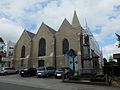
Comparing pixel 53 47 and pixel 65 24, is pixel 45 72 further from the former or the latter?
pixel 65 24

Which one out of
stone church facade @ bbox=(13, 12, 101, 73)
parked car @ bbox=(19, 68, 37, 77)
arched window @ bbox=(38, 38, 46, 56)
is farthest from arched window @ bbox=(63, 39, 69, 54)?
parked car @ bbox=(19, 68, 37, 77)

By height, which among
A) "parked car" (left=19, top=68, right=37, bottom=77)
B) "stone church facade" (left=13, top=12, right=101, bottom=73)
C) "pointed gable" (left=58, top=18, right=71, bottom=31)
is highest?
"pointed gable" (left=58, top=18, right=71, bottom=31)

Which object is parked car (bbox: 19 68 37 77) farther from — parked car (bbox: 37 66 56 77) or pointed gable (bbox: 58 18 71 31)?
pointed gable (bbox: 58 18 71 31)

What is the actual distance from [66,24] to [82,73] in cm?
2234

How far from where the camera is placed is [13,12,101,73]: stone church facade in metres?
43.0

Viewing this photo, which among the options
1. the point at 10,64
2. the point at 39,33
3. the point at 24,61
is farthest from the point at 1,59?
the point at 39,33

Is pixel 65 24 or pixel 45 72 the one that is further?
pixel 65 24

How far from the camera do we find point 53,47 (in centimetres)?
4538

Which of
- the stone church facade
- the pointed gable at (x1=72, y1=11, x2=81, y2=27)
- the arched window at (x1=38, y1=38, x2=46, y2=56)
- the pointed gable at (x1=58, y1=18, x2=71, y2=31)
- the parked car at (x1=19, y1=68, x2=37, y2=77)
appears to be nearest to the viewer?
the parked car at (x1=19, y1=68, x2=37, y2=77)

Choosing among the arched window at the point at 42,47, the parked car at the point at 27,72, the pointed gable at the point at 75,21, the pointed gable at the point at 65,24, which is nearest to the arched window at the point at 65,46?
the pointed gable at the point at 65,24

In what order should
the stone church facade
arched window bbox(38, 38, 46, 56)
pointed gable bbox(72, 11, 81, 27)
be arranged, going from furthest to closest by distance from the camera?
arched window bbox(38, 38, 46, 56), pointed gable bbox(72, 11, 81, 27), the stone church facade

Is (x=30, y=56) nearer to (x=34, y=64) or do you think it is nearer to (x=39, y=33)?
(x=34, y=64)

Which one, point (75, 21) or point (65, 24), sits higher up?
point (75, 21)

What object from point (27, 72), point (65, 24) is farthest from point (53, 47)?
point (27, 72)
